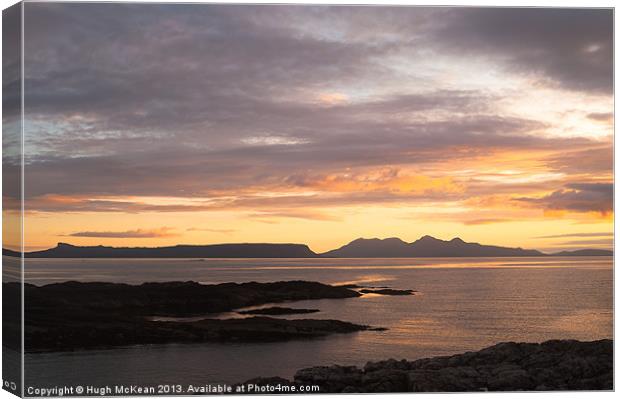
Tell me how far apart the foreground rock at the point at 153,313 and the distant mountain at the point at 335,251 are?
0.35 meters

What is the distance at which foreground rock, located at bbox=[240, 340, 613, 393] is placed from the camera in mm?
13656

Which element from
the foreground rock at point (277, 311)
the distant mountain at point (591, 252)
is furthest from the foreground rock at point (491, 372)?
the distant mountain at point (591, 252)

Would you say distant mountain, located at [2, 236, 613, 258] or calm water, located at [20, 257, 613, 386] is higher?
distant mountain, located at [2, 236, 613, 258]

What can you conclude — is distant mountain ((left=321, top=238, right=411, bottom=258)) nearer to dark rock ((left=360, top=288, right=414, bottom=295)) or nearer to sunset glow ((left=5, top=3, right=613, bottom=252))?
sunset glow ((left=5, top=3, right=613, bottom=252))

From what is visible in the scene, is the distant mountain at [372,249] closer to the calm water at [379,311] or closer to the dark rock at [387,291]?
the calm water at [379,311]

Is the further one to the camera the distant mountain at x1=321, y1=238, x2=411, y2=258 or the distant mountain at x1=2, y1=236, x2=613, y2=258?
Answer: the distant mountain at x1=321, y1=238, x2=411, y2=258

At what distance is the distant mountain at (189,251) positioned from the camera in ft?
43.9

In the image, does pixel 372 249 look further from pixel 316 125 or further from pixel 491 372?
pixel 491 372

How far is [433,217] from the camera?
46.8 feet

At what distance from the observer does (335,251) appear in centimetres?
1418

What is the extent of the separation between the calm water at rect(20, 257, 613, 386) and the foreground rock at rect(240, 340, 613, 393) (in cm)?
11

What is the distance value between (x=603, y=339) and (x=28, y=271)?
6819 mm

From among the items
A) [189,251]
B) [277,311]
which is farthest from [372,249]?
[189,251]

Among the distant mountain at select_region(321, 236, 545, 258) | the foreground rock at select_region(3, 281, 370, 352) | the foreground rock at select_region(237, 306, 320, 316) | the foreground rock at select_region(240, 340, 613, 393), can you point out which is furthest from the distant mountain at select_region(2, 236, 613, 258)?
the foreground rock at select_region(240, 340, 613, 393)
